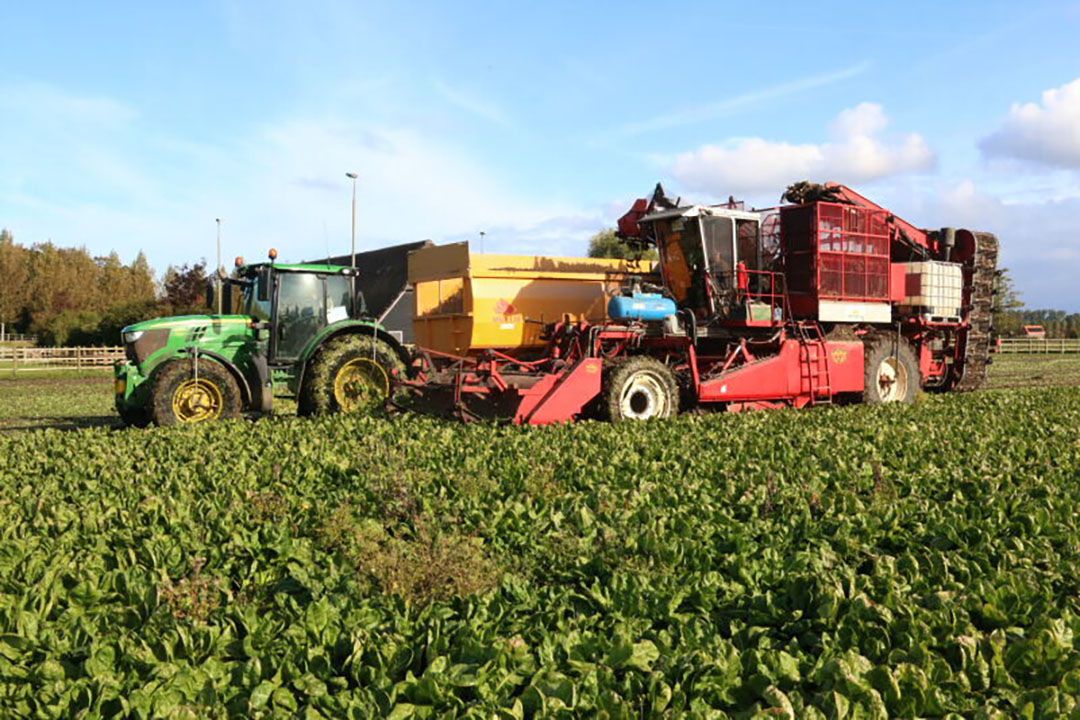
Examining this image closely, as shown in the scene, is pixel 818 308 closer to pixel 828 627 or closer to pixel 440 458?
pixel 440 458

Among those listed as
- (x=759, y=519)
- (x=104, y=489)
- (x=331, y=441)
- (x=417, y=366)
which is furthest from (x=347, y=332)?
(x=759, y=519)

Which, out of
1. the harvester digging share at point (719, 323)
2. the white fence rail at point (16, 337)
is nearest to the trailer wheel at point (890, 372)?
the harvester digging share at point (719, 323)

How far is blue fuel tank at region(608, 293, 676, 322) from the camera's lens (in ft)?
39.4

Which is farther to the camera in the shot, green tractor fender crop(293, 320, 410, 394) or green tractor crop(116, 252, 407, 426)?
green tractor fender crop(293, 320, 410, 394)

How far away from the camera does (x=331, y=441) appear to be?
30.4 feet

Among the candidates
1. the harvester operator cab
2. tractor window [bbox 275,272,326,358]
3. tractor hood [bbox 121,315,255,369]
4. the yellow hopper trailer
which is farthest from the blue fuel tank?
tractor hood [bbox 121,315,255,369]

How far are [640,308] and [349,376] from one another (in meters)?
4.21

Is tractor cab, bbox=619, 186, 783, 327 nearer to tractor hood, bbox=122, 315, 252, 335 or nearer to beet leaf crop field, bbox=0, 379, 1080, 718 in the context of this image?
beet leaf crop field, bbox=0, 379, 1080, 718

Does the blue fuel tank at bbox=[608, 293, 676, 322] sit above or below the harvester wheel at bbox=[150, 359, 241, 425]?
above

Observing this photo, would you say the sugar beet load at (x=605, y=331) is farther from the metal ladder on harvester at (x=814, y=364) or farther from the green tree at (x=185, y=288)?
the green tree at (x=185, y=288)

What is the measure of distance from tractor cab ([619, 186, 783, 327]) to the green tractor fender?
420cm

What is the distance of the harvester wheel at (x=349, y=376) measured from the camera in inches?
480

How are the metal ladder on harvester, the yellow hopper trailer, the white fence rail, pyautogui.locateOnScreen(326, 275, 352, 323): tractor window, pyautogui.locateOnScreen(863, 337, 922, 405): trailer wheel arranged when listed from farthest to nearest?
the white fence rail → pyautogui.locateOnScreen(863, 337, 922, 405): trailer wheel → the metal ladder on harvester → pyautogui.locateOnScreen(326, 275, 352, 323): tractor window → the yellow hopper trailer

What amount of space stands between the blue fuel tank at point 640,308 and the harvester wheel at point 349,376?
10.5ft
